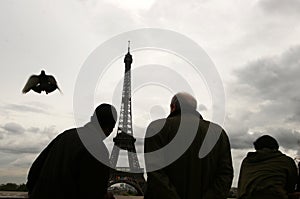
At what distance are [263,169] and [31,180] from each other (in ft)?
10.2

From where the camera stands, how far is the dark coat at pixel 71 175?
3.80 m

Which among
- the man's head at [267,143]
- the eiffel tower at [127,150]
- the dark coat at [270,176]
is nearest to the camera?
the dark coat at [270,176]

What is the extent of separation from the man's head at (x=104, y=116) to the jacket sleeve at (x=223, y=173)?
3.88ft

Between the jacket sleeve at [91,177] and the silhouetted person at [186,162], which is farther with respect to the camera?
the silhouetted person at [186,162]

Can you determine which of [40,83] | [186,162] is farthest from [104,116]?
[40,83]

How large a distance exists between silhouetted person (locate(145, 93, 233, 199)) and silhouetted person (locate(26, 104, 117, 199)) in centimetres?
50

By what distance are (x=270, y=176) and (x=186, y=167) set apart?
187 cm

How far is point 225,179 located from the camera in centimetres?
438

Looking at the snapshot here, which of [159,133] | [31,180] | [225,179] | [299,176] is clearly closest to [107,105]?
[159,133]

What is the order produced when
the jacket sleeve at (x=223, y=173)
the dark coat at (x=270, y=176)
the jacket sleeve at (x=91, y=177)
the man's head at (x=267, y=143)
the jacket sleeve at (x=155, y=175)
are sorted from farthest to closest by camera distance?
the man's head at (x=267, y=143) < the dark coat at (x=270, y=176) < the jacket sleeve at (x=223, y=173) < the jacket sleeve at (x=155, y=175) < the jacket sleeve at (x=91, y=177)

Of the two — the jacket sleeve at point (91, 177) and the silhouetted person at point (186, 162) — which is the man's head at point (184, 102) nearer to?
the silhouetted person at point (186, 162)

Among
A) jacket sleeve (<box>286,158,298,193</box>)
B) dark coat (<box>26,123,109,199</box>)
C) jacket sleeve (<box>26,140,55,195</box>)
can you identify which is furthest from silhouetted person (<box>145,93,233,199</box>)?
jacket sleeve (<box>286,158,298,193</box>)

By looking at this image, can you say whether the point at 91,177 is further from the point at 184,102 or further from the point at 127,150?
the point at 127,150

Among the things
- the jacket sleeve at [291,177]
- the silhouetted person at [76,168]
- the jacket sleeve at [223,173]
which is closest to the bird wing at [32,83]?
the silhouetted person at [76,168]
